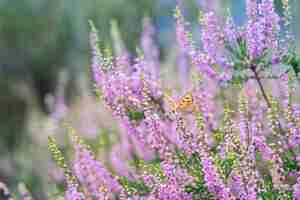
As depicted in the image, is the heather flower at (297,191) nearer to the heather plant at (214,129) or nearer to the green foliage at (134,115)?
the heather plant at (214,129)

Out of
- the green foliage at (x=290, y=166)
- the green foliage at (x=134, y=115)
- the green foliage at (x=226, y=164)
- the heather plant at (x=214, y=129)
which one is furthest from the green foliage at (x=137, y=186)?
the green foliage at (x=290, y=166)

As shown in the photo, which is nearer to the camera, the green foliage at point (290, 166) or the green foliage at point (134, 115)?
the green foliage at point (290, 166)

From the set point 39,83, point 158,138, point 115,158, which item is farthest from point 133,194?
point 39,83

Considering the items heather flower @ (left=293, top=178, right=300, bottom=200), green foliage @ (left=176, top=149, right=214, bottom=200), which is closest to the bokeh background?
green foliage @ (left=176, top=149, right=214, bottom=200)

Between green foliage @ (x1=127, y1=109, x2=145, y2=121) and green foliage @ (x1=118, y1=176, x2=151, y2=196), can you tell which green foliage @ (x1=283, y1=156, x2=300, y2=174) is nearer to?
green foliage @ (x1=118, y1=176, x2=151, y2=196)

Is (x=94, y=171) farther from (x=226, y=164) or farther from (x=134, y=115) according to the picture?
(x=226, y=164)

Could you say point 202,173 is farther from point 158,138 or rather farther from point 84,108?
point 84,108

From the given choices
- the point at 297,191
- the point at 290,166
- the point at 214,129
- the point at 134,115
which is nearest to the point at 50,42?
the point at 214,129

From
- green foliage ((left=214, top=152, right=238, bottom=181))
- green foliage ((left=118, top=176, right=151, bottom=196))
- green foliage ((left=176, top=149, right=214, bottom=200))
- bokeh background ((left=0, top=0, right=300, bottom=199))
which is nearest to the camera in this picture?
green foliage ((left=214, top=152, right=238, bottom=181))
